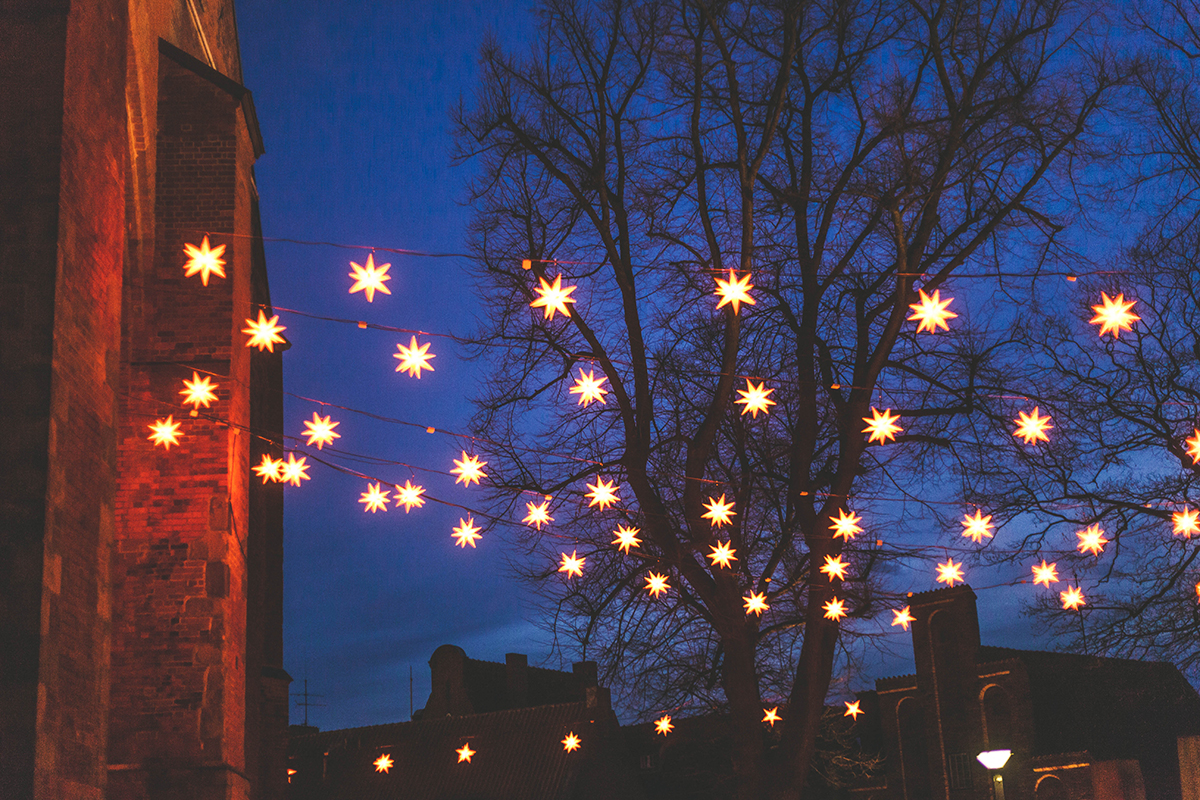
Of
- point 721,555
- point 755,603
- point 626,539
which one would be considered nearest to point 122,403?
point 626,539

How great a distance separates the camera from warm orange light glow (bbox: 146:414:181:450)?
10.3 m

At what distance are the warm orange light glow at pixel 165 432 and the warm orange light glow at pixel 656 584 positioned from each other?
5034 mm

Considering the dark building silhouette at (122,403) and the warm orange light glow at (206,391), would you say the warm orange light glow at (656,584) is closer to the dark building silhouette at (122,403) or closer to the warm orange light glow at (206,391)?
the dark building silhouette at (122,403)

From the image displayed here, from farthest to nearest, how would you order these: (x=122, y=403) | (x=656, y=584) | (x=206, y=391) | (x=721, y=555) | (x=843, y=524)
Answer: (x=656, y=584), (x=843, y=524), (x=721, y=555), (x=122, y=403), (x=206, y=391)

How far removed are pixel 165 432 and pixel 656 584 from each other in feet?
16.9

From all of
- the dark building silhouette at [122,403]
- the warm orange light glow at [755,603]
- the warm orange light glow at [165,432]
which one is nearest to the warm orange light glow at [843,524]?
the warm orange light glow at [755,603]

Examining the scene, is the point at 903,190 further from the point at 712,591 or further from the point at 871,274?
the point at 712,591

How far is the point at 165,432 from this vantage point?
34.1 ft

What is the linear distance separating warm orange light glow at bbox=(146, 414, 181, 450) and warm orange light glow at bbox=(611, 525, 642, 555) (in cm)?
446

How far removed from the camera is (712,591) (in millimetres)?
11445

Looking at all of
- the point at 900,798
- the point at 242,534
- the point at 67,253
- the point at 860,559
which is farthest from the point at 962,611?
the point at 67,253

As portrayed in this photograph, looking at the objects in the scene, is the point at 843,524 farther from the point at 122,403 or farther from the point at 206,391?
the point at 122,403

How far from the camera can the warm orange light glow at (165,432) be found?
10.3 m

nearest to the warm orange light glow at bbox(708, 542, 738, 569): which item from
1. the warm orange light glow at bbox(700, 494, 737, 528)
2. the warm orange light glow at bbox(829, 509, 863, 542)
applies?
the warm orange light glow at bbox(700, 494, 737, 528)
